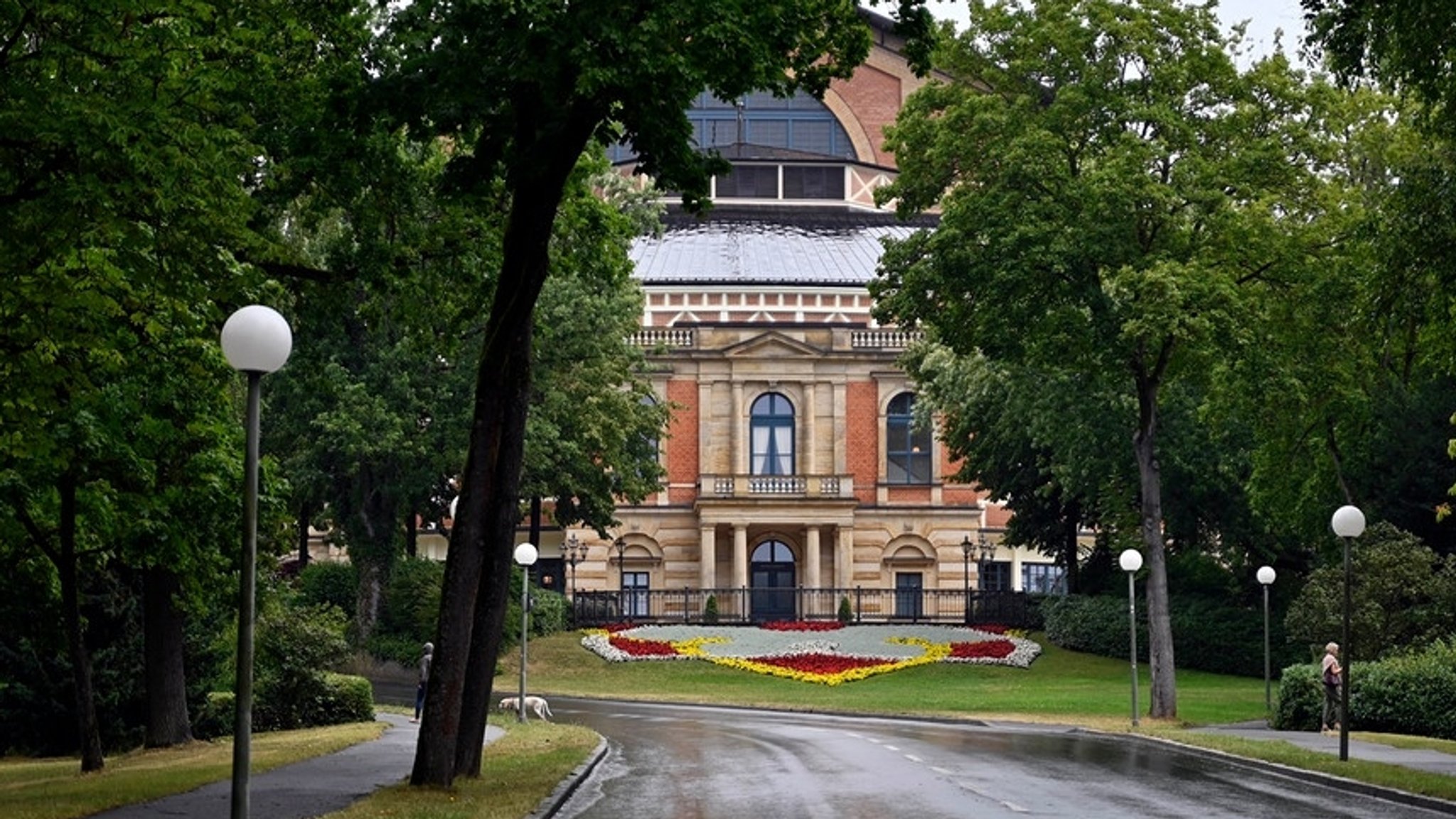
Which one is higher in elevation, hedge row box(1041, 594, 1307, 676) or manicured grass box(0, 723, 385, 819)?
hedge row box(1041, 594, 1307, 676)

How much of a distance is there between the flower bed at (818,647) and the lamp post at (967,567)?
2.64 metres

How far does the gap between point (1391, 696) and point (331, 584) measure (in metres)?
34.2

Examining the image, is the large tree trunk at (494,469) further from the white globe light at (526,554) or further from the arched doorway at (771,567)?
the arched doorway at (771,567)

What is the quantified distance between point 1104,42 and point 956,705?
1552 centimetres

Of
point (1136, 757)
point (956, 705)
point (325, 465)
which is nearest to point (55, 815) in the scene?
point (1136, 757)

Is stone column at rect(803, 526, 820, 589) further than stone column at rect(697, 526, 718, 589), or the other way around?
stone column at rect(697, 526, 718, 589)

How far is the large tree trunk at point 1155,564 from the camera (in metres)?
39.5

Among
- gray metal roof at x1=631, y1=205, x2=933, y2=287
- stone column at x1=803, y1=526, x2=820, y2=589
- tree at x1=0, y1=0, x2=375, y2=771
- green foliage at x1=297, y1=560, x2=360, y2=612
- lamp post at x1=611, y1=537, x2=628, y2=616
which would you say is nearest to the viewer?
tree at x1=0, y1=0, x2=375, y2=771

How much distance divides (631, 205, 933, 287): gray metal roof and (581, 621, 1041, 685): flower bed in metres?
16.1

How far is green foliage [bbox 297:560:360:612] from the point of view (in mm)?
59469

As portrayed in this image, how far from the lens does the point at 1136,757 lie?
28.0 meters

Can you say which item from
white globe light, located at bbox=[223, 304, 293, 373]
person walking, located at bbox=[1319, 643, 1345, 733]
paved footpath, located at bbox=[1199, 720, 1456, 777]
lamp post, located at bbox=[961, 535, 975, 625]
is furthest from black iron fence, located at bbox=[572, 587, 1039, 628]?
white globe light, located at bbox=[223, 304, 293, 373]

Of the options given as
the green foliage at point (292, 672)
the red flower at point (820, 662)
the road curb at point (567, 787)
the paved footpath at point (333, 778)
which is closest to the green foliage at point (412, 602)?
the red flower at point (820, 662)

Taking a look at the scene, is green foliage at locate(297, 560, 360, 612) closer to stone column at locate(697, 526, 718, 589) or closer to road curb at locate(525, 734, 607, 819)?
stone column at locate(697, 526, 718, 589)
